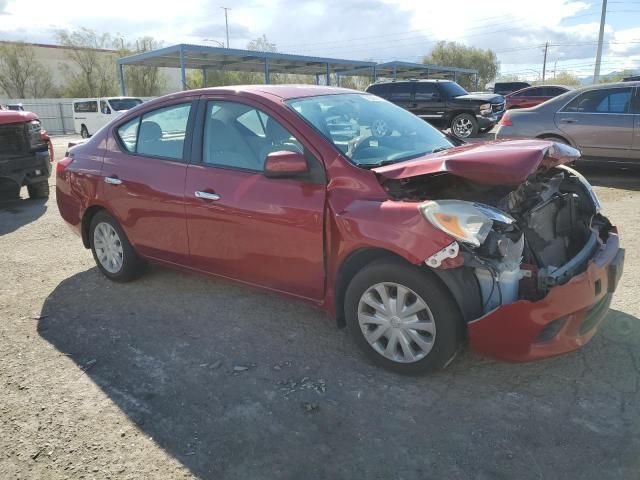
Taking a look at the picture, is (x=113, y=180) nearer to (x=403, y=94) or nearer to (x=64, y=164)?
(x=64, y=164)

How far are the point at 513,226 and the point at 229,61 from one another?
3018 centimetres

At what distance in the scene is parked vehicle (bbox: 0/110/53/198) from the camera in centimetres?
776

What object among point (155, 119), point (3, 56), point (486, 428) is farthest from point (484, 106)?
point (3, 56)

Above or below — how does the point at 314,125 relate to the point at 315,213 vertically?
above

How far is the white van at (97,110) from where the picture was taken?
24391 mm

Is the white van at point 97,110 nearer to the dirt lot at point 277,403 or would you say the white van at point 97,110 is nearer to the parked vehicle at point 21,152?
the parked vehicle at point 21,152

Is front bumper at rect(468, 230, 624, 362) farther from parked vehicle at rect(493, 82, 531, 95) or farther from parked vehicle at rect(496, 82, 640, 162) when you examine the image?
parked vehicle at rect(493, 82, 531, 95)

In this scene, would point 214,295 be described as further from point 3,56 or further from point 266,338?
point 3,56

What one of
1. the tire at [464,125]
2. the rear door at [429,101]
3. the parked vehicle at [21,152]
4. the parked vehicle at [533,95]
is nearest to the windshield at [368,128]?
the parked vehicle at [21,152]

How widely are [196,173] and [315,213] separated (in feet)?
3.61

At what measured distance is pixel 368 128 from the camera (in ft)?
11.9

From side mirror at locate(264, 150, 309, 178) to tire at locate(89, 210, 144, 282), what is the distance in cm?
194

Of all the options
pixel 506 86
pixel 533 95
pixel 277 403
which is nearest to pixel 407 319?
pixel 277 403

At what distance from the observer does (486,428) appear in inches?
103
